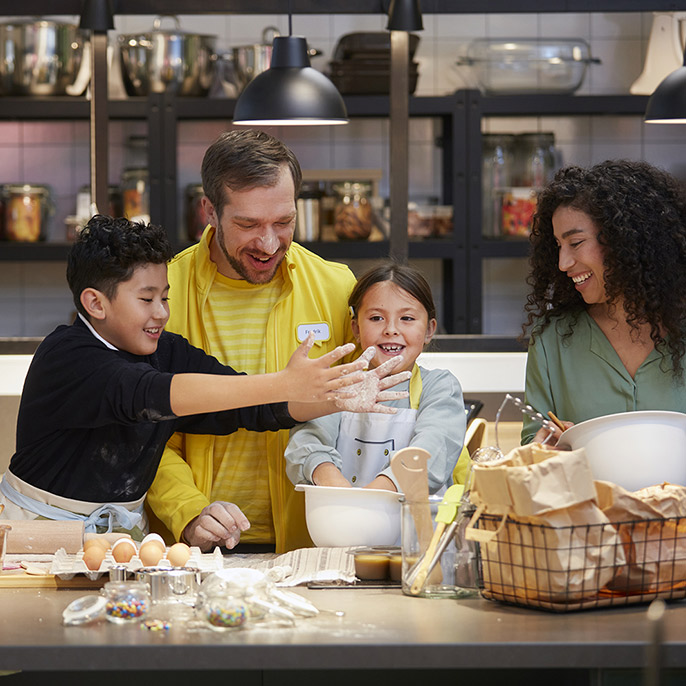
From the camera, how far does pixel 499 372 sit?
138 inches

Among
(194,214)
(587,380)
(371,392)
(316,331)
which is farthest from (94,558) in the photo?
(194,214)

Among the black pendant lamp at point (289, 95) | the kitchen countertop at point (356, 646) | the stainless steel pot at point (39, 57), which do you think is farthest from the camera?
the stainless steel pot at point (39, 57)

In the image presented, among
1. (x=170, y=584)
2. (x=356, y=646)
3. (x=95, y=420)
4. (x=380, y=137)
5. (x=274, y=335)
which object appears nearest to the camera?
(x=356, y=646)

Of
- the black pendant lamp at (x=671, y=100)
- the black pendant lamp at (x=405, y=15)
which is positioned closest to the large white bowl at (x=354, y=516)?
the black pendant lamp at (x=405, y=15)

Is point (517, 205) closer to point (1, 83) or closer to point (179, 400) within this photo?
point (1, 83)

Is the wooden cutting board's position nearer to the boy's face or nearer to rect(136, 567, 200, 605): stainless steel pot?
rect(136, 567, 200, 605): stainless steel pot

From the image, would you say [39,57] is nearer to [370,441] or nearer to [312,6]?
[312,6]

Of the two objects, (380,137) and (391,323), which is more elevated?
(380,137)

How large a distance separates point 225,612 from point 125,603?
14cm

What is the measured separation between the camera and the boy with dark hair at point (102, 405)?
1.76 m

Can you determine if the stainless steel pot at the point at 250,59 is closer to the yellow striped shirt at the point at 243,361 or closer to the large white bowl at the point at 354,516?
the yellow striped shirt at the point at 243,361

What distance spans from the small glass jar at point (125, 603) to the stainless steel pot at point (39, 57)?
12.1ft

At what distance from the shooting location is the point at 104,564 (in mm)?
1542

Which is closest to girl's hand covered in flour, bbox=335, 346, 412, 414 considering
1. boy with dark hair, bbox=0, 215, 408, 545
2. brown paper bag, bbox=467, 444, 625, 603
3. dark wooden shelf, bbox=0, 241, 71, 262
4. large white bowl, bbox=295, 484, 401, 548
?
boy with dark hair, bbox=0, 215, 408, 545
